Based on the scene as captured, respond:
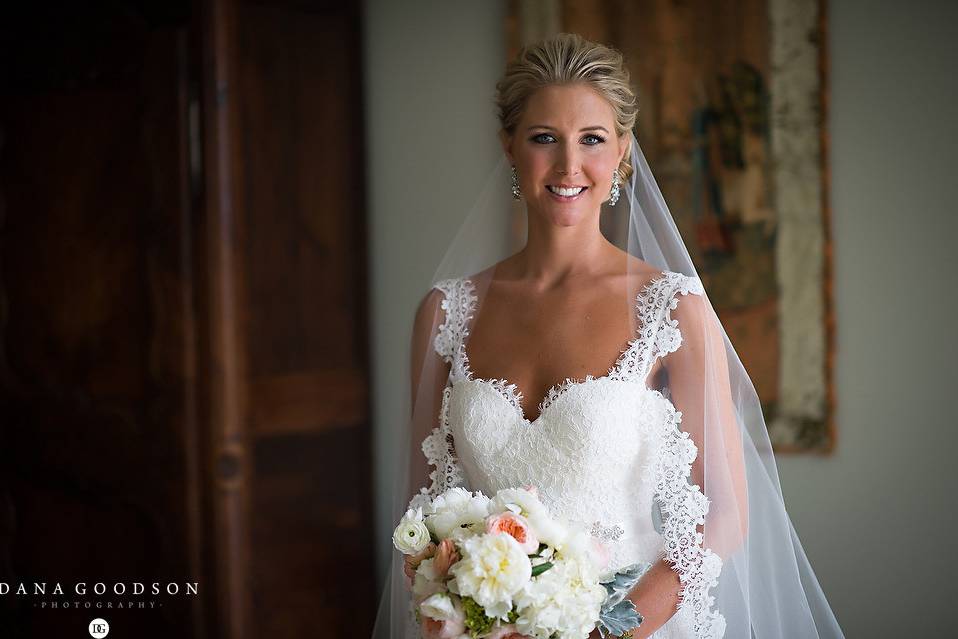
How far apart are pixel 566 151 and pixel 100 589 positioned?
2097mm

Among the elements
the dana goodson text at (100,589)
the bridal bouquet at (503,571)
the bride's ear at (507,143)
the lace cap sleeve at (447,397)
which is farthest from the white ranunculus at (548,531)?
the dana goodson text at (100,589)

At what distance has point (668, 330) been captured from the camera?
1.86m

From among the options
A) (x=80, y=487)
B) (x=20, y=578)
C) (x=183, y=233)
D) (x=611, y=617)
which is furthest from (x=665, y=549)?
(x=20, y=578)

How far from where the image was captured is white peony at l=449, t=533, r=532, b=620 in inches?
51.7

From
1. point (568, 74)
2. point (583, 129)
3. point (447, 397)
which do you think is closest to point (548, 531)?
point (447, 397)

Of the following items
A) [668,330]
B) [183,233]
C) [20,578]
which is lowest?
[20,578]

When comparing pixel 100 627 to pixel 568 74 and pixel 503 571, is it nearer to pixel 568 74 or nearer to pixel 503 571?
pixel 503 571

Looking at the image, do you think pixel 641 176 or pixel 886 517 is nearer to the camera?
pixel 641 176

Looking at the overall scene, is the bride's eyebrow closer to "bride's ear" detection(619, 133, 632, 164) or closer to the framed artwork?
"bride's ear" detection(619, 133, 632, 164)

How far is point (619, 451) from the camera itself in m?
1.86

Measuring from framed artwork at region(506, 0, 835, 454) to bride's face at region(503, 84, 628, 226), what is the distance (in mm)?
1227

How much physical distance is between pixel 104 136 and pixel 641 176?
5.76 ft

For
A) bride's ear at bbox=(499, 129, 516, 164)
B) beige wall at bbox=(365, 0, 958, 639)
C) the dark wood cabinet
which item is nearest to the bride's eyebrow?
bride's ear at bbox=(499, 129, 516, 164)

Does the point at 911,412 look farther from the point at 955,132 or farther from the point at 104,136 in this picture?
the point at 104,136
